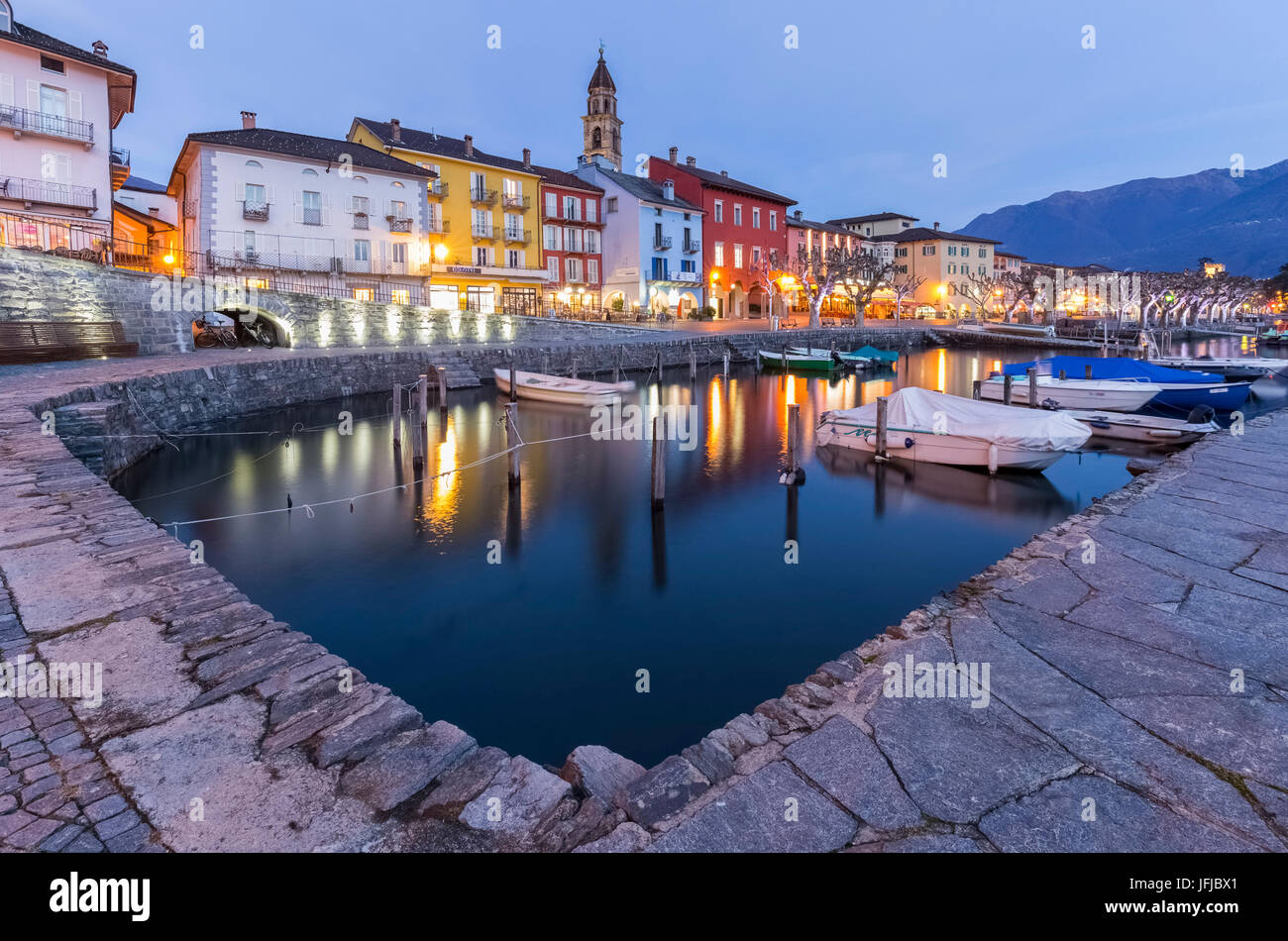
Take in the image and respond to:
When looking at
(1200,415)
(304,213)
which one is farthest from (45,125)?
(1200,415)

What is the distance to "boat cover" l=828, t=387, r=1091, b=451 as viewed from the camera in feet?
57.4

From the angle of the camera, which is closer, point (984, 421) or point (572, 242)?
point (984, 421)

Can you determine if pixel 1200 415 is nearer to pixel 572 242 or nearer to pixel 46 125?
pixel 46 125

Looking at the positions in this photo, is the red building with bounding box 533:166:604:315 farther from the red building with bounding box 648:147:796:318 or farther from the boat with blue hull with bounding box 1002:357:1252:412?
the boat with blue hull with bounding box 1002:357:1252:412

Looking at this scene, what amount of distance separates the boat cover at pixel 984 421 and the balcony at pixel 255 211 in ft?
114

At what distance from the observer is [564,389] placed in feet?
100

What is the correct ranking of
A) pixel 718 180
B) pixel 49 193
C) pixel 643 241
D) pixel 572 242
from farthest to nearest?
pixel 718 180 → pixel 643 241 → pixel 572 242 → pixel 49 193

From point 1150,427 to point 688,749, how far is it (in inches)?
873

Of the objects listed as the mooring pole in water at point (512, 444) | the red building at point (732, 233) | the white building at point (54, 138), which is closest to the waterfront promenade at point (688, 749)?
the mooring pole in water at point (512, 444)

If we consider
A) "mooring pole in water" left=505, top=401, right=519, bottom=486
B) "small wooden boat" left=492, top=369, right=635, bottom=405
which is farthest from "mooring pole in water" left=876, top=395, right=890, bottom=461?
"small wooden boat" left=492, top=369, right=635, bottom=405

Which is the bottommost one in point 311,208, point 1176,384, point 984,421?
point 984,421

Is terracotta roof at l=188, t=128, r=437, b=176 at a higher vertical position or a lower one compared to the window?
higher

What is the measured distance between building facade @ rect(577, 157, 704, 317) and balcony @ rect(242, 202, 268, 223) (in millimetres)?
26652
